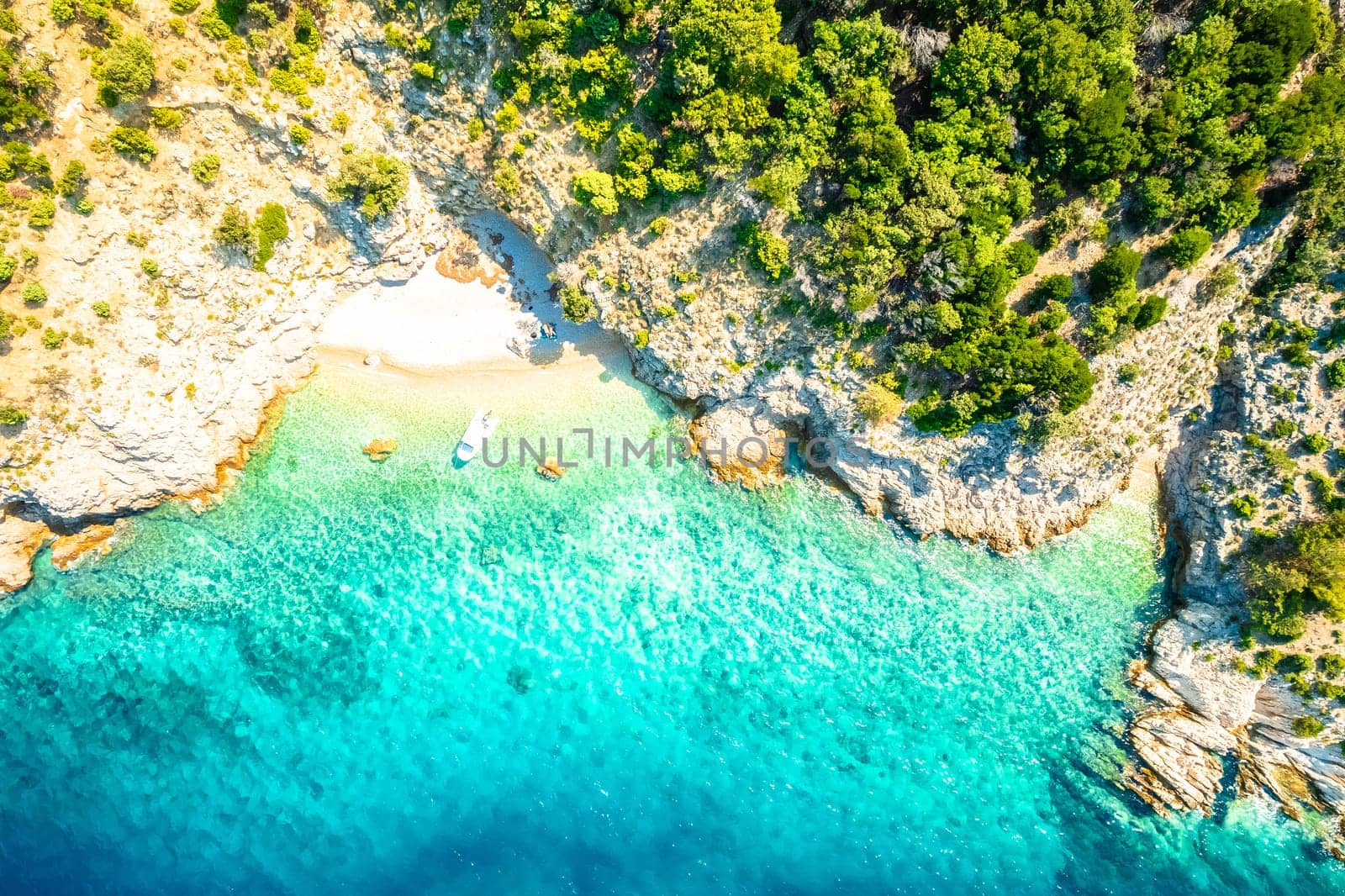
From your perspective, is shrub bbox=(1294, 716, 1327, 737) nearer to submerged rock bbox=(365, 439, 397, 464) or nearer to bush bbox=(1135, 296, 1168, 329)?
bush bbox=(1135, 296, 1168, 329)

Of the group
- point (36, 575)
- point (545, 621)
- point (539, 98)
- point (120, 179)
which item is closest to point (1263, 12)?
point (539, 98)

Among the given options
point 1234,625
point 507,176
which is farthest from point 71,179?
point 1234,625

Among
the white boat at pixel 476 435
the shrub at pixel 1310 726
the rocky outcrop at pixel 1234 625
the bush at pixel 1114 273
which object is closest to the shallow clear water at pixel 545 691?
the white boat at pixel 476 435

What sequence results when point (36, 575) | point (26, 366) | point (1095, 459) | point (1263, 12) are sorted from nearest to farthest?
point (1263, 12) < point (26, 366) < point (1095, 459) < point (36, 575)

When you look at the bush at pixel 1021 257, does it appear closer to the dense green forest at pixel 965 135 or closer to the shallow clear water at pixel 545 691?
the dense green forest at pixel 965 135

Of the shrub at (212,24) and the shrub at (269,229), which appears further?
the shrub at (269,229)

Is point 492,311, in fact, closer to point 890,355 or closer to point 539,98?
point 539,98

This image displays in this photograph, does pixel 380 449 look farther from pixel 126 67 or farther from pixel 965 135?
pixel 965 135
